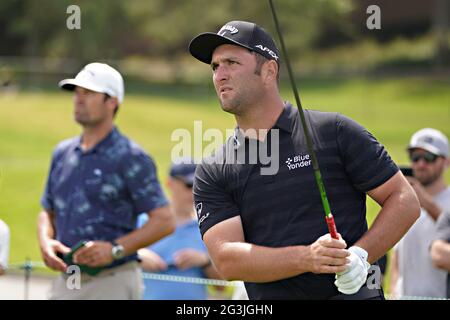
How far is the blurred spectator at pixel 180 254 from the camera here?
740 cm

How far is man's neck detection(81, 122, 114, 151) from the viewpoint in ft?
21.6

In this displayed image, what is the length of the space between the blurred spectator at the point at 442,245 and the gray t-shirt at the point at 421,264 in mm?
208

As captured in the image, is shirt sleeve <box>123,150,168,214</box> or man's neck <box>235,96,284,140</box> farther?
shirt sleeve <box>123,150,168,214</box>

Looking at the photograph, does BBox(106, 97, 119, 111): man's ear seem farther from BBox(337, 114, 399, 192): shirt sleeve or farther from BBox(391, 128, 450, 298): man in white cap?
BBox(337, 114, 399, 192): shirt sleeve

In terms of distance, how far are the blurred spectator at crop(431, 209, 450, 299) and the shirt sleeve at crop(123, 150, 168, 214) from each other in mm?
1932

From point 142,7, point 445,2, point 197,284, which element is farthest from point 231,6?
point 197,284

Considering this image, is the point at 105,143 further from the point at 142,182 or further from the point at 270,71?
the point at 270,71

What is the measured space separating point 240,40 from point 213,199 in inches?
30.4

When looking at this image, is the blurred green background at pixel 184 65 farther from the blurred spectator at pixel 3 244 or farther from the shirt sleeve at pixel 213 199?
the shirt sleeve at pixel 213 199

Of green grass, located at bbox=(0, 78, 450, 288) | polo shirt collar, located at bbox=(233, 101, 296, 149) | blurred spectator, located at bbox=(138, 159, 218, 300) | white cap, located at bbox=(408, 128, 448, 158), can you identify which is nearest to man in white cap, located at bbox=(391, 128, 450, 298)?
white cap, located at bbox=(408, 128, 448, 158)

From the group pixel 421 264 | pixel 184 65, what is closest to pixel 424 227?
pixel 421 264

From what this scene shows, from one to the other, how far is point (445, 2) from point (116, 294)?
127 feet

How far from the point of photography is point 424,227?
24.3 feet

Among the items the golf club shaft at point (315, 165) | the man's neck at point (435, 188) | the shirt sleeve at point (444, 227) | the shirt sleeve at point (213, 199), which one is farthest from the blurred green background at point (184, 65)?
the golf club shaft at point (315, 165)
